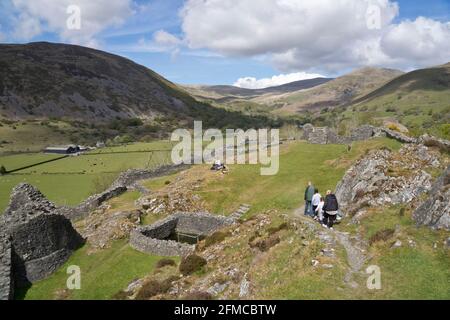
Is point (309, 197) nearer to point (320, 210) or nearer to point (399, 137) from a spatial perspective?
point (320, 210)

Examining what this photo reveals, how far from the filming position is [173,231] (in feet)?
144

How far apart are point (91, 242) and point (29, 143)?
173m

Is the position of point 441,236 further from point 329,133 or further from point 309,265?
point 329,133

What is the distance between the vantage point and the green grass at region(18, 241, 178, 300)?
3184cm

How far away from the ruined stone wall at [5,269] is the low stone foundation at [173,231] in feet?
35.2

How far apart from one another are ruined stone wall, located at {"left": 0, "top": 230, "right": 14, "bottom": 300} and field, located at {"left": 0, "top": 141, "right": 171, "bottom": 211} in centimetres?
4960

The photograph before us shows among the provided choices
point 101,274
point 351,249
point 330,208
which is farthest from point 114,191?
point 351,249

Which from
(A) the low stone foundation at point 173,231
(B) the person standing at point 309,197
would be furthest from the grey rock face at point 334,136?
(B) the person standing at point 309,197

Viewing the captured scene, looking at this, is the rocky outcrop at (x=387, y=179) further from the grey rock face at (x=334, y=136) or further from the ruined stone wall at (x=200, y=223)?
the grey rock face at (x=334, y=136)

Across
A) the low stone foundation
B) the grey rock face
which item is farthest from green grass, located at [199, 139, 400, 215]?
the grey rock face

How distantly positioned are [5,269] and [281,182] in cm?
3213

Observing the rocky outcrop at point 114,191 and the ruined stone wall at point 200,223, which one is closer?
the ruined stone wall at point 200,223

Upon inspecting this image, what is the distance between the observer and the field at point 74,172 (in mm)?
89875

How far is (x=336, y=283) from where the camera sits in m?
19.1
